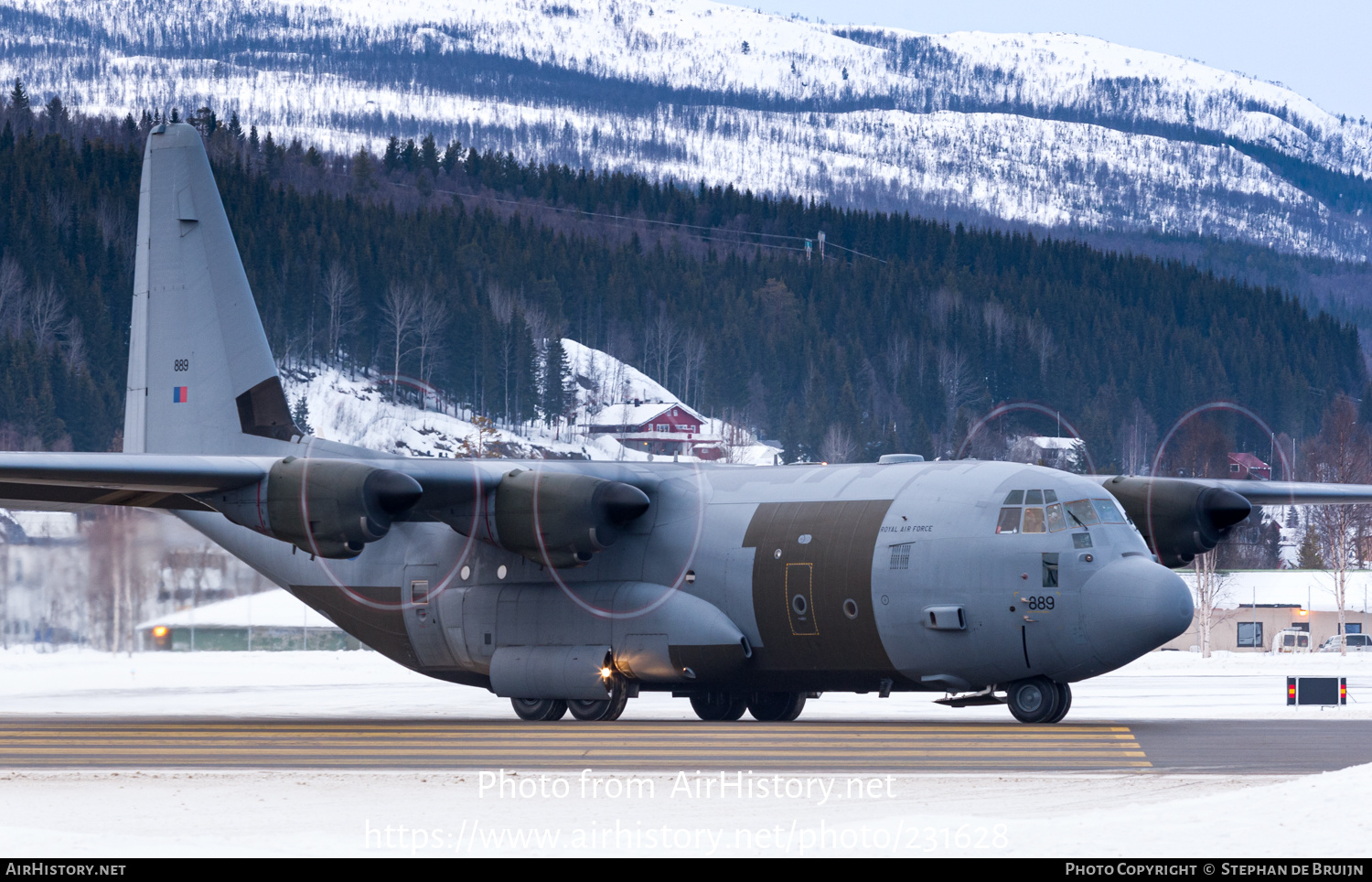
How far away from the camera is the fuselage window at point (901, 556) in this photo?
2167 centimetres

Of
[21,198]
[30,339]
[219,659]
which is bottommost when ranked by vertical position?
[219,659]

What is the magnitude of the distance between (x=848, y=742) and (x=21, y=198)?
4683 inches

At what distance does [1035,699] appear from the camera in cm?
2116

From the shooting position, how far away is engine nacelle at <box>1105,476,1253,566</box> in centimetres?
2359

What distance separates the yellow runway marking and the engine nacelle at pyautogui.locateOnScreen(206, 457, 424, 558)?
2.58 metres

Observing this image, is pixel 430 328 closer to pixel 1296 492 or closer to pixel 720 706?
pixel 720 706

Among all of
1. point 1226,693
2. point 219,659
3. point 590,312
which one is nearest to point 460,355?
point 590,312

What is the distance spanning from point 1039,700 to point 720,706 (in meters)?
5.83

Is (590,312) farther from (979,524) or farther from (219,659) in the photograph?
(979,524)

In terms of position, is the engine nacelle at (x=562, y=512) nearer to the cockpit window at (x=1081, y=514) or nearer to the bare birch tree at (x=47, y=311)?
the cockpit window at (x=1081, y=514)

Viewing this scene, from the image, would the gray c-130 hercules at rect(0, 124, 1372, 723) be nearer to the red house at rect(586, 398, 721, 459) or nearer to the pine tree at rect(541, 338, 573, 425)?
the red house at rect(586, 398, 721, 459)

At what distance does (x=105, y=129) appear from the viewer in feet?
487

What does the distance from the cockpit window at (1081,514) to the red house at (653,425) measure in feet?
292

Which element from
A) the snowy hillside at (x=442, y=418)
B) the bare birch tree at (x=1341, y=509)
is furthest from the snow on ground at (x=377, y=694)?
the snowy hillside at (x=442, y=418)
